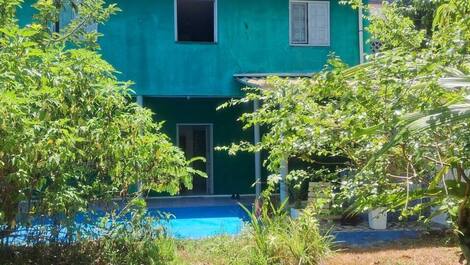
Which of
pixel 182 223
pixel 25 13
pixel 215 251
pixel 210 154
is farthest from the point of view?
pixel 210 154

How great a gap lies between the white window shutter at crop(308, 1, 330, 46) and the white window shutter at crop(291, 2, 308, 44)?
134 mm

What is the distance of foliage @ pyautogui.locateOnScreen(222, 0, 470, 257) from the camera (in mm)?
2979

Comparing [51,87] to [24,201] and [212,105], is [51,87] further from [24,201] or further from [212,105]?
[212,105]

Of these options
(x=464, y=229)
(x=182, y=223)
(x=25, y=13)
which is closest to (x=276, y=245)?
(x=464, y=229)

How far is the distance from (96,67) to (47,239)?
199 centimetres

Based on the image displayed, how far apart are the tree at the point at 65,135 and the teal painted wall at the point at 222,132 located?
7947mm

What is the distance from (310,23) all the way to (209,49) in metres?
2.72

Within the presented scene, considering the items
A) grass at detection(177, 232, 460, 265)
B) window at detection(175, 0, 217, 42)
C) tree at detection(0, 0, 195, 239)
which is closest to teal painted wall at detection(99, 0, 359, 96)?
window at detection(175, 0, 217, 42)

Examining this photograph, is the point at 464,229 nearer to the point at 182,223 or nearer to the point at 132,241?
the point at 132,241

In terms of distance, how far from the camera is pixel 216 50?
43.5 ft

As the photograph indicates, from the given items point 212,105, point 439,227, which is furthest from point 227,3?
point 439,227

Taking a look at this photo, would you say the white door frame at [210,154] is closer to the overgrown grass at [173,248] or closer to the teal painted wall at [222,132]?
the teal painted wall at [222,132]

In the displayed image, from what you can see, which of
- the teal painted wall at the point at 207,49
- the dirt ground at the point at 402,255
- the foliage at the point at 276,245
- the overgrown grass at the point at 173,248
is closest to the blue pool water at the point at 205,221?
the foliage at the point at 276,245

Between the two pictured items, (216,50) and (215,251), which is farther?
(216,50)
